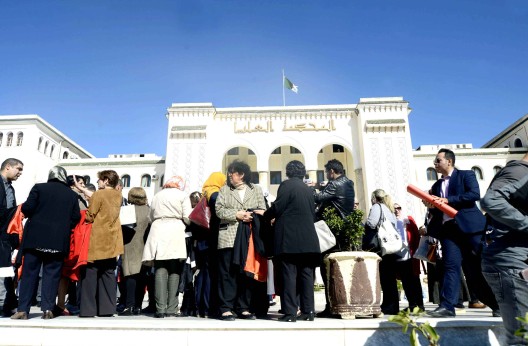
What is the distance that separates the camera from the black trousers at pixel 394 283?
4156 millimetres

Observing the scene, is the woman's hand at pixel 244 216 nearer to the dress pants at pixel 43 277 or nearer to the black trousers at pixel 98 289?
the black trousers at pixel 98 289

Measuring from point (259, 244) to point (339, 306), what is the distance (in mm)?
1028

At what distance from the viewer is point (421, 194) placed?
381cm

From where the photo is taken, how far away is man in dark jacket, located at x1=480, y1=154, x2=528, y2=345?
7.36 feet

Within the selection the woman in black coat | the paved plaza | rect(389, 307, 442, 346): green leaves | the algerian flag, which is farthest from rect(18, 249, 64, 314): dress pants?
the algerian flag

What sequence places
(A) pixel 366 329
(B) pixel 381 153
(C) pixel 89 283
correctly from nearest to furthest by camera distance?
(A) pixel 366 329, (C) pixel 89 283, (B) pixel 381 153

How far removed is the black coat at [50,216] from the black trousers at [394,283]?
12.1 feet

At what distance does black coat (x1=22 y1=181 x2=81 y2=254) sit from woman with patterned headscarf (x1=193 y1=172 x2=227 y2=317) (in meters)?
1.46

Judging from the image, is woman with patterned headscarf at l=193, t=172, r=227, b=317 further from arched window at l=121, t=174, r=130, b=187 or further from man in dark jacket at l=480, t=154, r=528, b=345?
arched window at l=121, t=174, r=130, b=187

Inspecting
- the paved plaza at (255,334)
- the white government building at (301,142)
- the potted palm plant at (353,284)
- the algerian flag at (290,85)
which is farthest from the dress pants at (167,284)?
the algerian flag at (290,85)

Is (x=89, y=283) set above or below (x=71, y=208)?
below

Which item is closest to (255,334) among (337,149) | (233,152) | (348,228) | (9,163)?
(348,228)

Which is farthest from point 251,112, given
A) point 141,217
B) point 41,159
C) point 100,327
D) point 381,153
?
point 100,327

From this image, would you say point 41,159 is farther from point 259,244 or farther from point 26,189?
point 259,244
